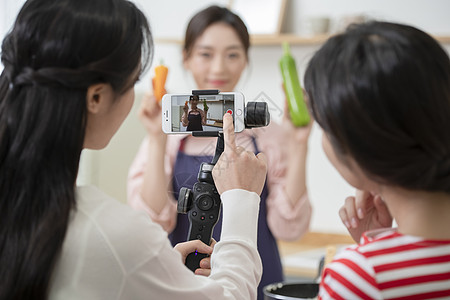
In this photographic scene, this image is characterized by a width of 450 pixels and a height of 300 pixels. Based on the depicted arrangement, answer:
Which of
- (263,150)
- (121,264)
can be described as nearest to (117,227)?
(121,264)

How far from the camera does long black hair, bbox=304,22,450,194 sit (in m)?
0.67

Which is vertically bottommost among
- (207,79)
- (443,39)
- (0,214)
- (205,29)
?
(0,214)

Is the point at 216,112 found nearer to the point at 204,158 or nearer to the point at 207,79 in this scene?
the point at 204,158

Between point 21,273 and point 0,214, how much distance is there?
0.09 metres

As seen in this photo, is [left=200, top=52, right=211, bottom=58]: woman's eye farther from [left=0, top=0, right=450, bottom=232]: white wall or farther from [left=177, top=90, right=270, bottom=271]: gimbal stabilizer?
[left=177, top=90, right=270, bottom=271]: gimbal stabilizer

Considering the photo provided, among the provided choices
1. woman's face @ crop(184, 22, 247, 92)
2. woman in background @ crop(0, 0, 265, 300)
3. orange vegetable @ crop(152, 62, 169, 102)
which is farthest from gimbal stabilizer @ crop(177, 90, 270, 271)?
woman's face @ crop(184, 22, 247, 92)

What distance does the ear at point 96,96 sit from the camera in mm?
783

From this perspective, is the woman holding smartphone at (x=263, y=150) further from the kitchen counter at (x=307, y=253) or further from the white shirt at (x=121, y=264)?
the white shirt at (x=121, y=264)

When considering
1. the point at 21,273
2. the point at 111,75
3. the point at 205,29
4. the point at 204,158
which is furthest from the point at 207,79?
the point at 21,273

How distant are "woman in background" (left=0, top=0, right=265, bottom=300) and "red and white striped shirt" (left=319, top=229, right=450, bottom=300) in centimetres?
18

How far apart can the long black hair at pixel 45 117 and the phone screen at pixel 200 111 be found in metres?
0.16

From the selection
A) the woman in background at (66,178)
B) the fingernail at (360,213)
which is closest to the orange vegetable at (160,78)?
the woman in background at (66,178)

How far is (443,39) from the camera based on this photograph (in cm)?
261

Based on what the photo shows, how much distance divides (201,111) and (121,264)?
0.28 metres
